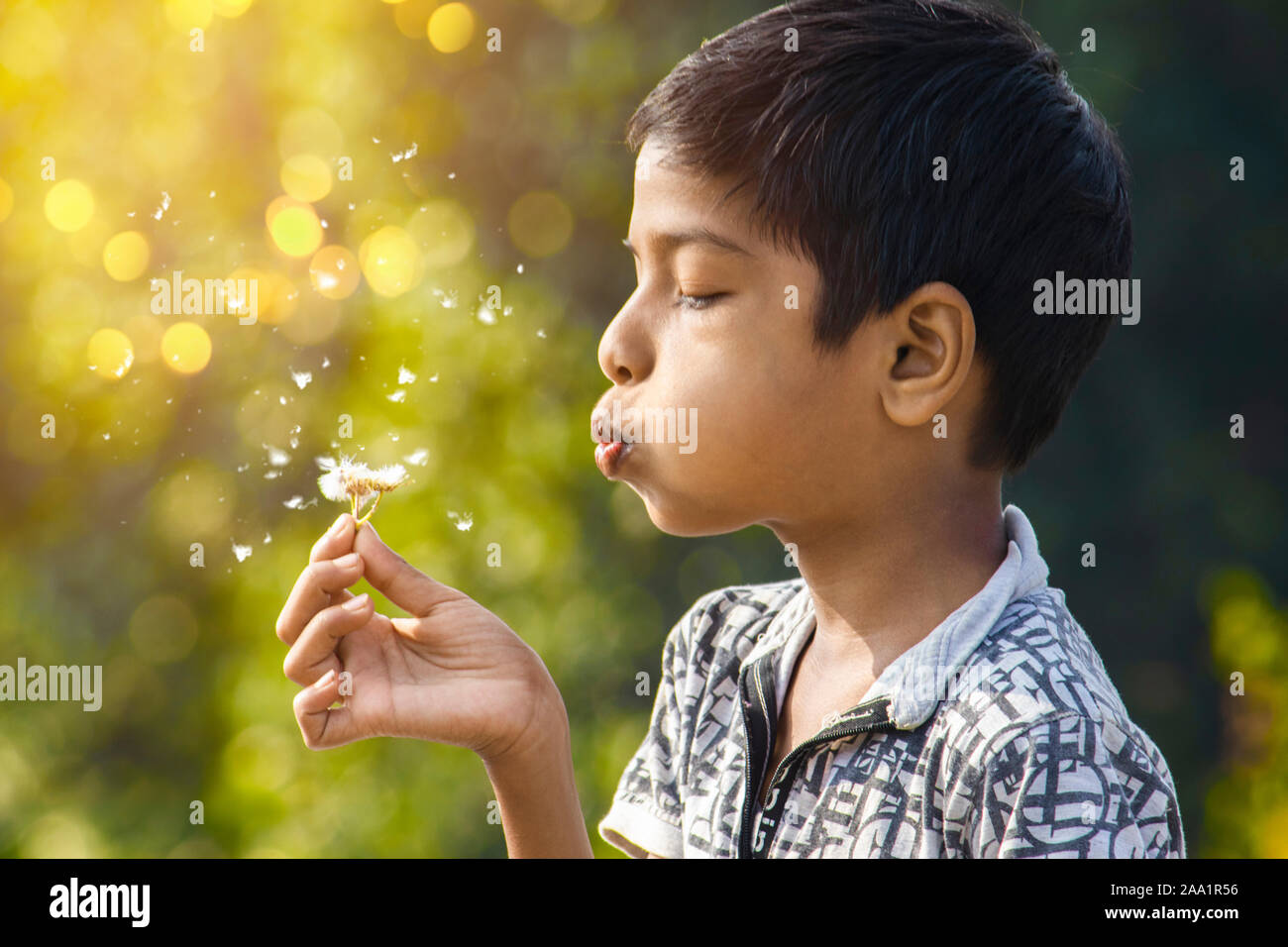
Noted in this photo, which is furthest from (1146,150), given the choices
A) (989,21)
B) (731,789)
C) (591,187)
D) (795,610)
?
(731,789)

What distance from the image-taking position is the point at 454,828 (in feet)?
5.42

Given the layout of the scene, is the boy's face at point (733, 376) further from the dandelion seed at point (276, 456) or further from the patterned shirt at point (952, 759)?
→ the dandelion seed at point (276, 456)

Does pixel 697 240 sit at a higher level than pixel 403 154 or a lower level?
lower

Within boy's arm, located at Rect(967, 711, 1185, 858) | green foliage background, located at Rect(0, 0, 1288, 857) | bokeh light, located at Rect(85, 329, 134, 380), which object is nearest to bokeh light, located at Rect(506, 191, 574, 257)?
green foliage background, located at Rect(0, 0, 1288, 857)

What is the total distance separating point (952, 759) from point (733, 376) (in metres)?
0.28

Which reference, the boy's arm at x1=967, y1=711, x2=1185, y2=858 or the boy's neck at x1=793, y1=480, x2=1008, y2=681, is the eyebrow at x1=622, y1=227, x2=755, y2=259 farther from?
the boy's arm at x1=967, y1=711, x2=1185, y2=858

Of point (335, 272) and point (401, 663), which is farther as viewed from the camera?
point (335, 272)

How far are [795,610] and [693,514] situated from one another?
0.58 ft

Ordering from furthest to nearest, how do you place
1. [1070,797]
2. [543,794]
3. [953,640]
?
[543,794] → [953,640] → [1070,797]

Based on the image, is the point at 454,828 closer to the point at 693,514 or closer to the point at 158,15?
the point at 693,514

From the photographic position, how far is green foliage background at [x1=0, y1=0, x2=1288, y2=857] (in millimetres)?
1663

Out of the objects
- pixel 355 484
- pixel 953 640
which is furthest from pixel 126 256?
pixel 953 640

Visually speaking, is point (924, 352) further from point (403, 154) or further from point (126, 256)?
point (126, 256)

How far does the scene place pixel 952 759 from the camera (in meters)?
0.71
